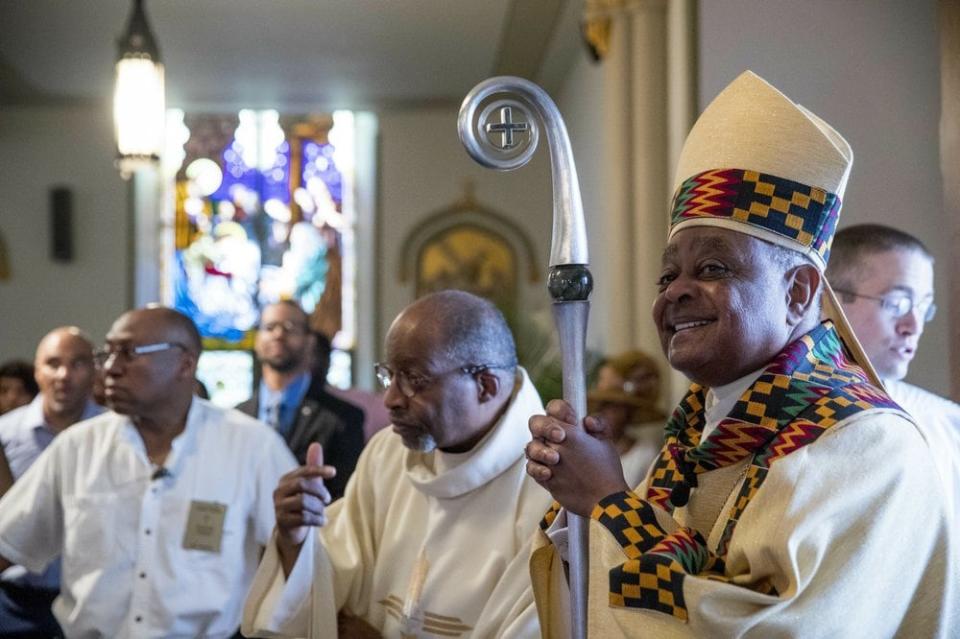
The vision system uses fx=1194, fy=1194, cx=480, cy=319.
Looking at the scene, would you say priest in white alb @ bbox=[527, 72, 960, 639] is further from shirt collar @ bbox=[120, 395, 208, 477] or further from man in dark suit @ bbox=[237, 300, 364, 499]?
man in dark suit @ bbox=[237, 300, 364, 499]

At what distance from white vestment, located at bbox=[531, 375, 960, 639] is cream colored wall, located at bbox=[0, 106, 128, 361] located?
542 inches

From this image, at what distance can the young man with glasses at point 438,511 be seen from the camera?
328 cm

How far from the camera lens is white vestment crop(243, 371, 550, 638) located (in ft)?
10.7

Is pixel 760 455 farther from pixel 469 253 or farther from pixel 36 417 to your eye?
pixel 469 253

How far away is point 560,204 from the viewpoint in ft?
7.24

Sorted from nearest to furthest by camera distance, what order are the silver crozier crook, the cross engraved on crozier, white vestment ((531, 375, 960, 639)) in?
white vestment ((531, 375, 960, 639)), the silver crozier crook, the cross engraved on crozier

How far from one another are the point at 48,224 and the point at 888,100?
40.8 ft

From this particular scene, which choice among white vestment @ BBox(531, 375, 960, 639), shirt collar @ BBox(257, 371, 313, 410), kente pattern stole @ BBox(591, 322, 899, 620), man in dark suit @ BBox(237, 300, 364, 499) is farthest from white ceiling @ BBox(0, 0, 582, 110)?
white vestment @ BBox(531, 375, 960, 639)

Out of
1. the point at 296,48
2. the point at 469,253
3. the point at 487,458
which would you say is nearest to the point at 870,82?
the point at 487,458

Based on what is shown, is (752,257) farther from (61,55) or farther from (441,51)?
(61,55)

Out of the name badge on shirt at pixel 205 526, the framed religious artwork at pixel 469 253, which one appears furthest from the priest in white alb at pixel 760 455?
the framed religious artwork at pixel 469 253

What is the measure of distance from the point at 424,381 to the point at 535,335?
7142 mm

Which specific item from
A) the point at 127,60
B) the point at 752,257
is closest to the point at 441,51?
the point at 127,60

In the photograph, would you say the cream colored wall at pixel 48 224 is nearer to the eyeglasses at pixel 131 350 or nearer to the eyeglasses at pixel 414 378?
the eyeglasses at pixel 131 350
